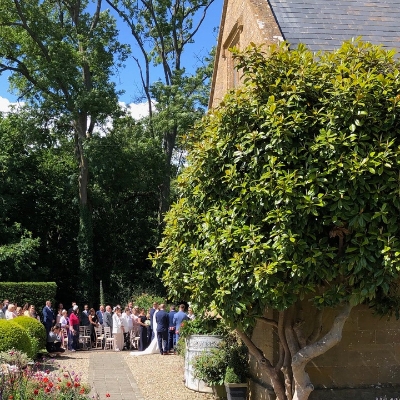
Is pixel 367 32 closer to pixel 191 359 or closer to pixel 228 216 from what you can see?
pixel 228 216

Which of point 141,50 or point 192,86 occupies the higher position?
point 141,50

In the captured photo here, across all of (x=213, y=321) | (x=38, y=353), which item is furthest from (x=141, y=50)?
(x=213, y=321)

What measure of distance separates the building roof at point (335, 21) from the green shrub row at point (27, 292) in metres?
14.6

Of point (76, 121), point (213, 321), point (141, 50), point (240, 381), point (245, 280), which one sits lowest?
point (240, 381)

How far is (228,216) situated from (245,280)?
854mm

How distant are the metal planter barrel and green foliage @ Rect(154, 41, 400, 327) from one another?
385cm

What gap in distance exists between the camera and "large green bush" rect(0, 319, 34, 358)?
39.0ft

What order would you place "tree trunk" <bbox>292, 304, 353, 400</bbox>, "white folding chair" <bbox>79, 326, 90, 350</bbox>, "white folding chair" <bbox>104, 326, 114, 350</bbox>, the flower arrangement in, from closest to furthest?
1. the flower arrangement
2. "tree trunk" <bbox>292, 304, 353, 400</bbox>
3. "white folding chair" <bbox>104, 326, 114, 350</bbox>
4. "white folding chair" <bbox>79, 326, 90, 350</bbox>

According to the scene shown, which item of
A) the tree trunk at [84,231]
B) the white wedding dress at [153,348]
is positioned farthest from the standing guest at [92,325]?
the tree trunk at [84,231]

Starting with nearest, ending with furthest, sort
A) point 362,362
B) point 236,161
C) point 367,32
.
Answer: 1. point 236,161
2. point 362,362
3. point 367,32

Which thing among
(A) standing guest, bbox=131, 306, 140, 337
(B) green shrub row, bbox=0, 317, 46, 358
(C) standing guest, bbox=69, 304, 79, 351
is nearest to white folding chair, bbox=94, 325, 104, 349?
(C) standing guest, bbox=69, 304, 79, 351

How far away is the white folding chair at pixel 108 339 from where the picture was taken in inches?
759

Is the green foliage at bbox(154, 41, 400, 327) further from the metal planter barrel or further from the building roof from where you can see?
the metal planter barrel

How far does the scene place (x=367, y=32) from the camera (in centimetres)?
1052
